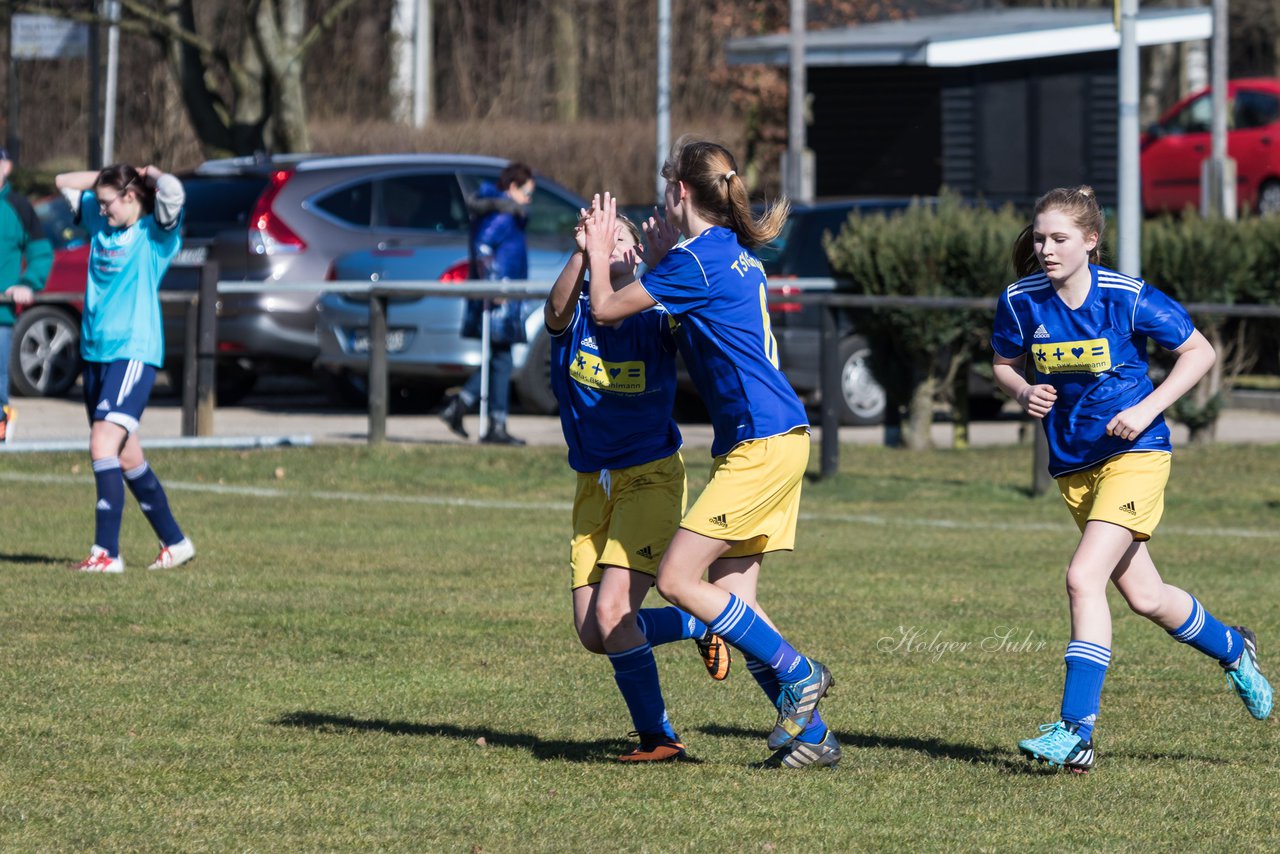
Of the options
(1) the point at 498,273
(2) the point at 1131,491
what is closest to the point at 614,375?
(2) the point at 1131,491

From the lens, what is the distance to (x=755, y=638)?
577 cm

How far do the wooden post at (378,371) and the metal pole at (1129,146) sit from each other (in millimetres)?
4779

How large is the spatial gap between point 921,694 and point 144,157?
3032 cm

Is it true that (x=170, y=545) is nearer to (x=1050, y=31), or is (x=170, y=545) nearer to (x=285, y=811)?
(x=285, y=811)

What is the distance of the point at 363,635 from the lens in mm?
8047

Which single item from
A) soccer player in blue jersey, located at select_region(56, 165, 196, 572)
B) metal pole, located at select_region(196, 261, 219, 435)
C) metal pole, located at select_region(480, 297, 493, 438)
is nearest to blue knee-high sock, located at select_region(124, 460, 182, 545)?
soccer player in blue jersey, located at select_region(56, 165, 196, 572)

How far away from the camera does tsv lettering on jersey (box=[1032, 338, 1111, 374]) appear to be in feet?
19.6

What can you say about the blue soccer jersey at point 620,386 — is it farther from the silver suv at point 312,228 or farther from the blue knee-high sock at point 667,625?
the silver suv at point 312,228

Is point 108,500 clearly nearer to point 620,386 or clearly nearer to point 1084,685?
point 620,386

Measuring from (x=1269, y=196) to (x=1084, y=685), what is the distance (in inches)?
937

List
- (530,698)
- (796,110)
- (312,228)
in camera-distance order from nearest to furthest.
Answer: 1. (530,698)
2. (312,228)
3. (796,110)

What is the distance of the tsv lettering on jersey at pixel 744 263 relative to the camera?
570cm

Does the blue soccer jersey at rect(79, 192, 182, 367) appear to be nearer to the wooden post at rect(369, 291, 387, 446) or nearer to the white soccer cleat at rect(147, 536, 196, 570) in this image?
the white soccer cleat at rect(147, 536, 196, 570)

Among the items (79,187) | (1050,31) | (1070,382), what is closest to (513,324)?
(79,187)
